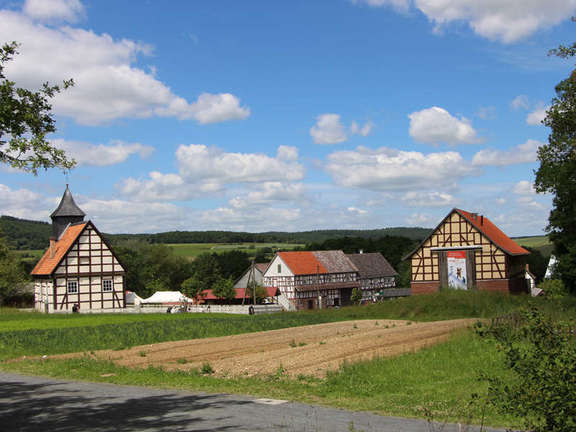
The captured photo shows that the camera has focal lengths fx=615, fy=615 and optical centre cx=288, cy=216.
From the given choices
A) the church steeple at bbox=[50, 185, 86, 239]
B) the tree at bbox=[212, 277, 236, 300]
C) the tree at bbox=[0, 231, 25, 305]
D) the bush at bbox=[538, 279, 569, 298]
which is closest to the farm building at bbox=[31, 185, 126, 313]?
the church steeple at bbox=[50, 185, 86, 239]

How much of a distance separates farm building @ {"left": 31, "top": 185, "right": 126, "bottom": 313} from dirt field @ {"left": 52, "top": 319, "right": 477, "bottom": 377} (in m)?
34.9

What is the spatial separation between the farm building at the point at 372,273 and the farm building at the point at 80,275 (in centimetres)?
4539

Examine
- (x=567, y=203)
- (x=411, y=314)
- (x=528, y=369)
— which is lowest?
(x=411, y=314)

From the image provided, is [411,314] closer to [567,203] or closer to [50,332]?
[567,203]

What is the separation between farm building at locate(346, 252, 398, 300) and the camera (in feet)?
322

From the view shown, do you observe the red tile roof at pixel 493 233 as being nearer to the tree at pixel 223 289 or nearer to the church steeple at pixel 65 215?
the tree at pixel 223 289

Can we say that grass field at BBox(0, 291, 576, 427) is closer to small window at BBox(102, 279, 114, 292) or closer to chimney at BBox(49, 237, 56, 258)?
small window at BBox(102, 279, 114, 292)

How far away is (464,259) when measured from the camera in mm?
56656

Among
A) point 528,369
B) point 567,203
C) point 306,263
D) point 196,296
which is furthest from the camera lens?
point 306,263

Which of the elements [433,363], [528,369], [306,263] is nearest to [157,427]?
[528,369]

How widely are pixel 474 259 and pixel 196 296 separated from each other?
36808 mm

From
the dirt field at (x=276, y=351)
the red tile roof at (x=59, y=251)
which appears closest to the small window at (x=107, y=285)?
the red tile roof at (x=59, y=251)

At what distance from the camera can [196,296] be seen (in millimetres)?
78562

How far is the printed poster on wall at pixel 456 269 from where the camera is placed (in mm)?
56688
